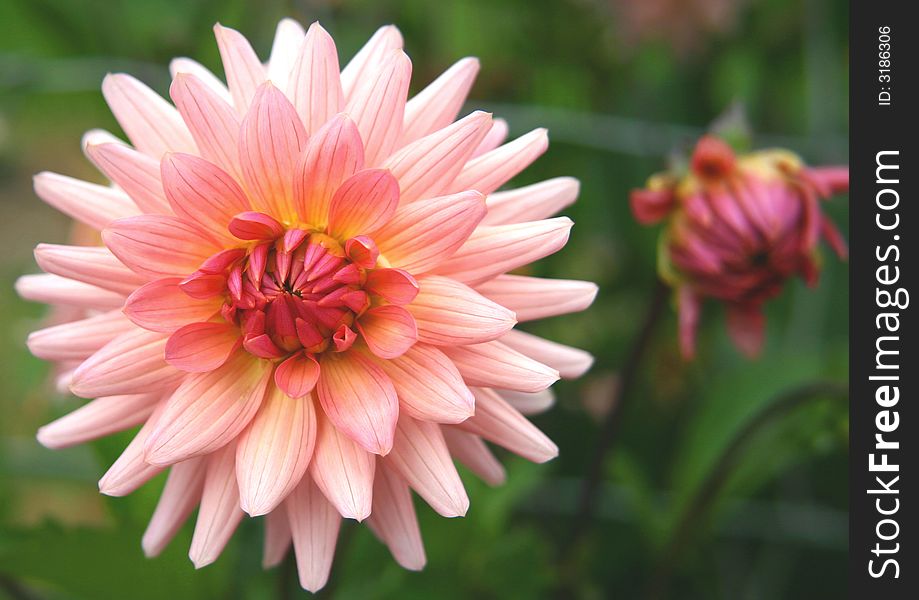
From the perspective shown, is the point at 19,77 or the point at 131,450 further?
the point at 19,77

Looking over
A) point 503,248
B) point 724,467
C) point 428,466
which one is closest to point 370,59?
point 503,248

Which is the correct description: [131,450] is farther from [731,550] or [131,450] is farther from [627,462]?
[731,550]

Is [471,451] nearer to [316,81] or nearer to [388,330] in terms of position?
[388,330]

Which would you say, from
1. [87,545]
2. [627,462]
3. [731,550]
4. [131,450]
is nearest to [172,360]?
[131,450]

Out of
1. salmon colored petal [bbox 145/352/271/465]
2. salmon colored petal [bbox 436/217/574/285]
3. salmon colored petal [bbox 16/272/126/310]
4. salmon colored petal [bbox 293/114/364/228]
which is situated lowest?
salmon colored petal [bbox 145/352/271/465]

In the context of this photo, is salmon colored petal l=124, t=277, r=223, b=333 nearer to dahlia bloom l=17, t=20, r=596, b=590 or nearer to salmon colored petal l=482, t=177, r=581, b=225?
dahlia bloom l=17, t=20, r=596, b=590

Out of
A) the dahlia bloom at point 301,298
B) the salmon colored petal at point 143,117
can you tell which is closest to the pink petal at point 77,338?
the dahlia bloom at point 301,298

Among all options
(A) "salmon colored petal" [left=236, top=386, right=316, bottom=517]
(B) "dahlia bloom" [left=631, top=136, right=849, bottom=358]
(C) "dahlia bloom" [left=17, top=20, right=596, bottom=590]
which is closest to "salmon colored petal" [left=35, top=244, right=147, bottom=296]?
(C) "dahlia bloom" [left=17, top=20, right=596, bottom=590]
